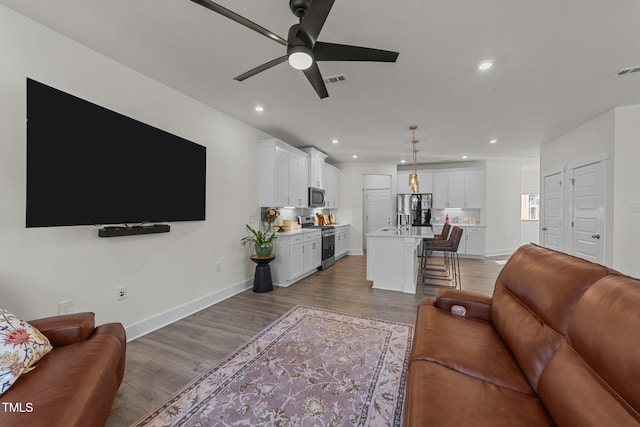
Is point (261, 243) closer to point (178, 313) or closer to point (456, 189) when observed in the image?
point (178, 313)

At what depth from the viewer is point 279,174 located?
4383 millimetres

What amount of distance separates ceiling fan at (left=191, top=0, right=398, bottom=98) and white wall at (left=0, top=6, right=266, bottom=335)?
65.6 inches


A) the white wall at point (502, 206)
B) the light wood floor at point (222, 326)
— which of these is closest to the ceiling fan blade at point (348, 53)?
the light wood floor at point (222, 326)

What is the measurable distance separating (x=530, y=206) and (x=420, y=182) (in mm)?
3675

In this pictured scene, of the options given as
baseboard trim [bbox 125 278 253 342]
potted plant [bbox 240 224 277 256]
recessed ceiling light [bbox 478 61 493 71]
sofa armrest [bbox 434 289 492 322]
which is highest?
recessed ceiling light [bbox 478 61 493 71]

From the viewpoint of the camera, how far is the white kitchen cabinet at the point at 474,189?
6.82m

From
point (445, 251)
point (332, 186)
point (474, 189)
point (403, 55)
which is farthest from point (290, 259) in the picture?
point (474, 189)

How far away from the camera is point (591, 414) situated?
821 mm

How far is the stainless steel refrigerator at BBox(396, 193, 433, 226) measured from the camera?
7234 millimetres

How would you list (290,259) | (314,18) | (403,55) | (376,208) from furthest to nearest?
(376,208) < (290,259) < (403,55) < (314,18)

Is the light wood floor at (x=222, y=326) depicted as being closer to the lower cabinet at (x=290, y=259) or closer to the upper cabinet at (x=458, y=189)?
the lower cabinet at (x=290, y=259)

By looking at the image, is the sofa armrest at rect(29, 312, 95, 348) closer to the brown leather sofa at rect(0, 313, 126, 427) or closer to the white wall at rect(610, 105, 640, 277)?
the brown leather sofa at rect(0, 313, 126, 427)

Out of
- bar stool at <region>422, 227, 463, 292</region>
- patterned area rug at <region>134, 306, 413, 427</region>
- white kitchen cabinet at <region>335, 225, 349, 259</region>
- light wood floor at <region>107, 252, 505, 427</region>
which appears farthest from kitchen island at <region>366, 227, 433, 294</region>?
white kitchen cabinet at <region>335, 225, 349, 259</region>

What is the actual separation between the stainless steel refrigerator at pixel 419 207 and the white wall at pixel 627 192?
157 inches
